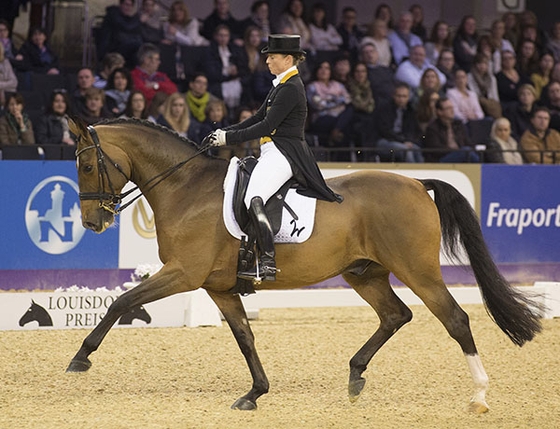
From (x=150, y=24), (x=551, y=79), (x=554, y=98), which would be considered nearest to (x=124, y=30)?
(x=150, y=24)

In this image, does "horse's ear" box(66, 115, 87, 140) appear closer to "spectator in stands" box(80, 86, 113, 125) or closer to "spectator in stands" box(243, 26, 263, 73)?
"spectator in stands" box(80, 86, 113, 125)

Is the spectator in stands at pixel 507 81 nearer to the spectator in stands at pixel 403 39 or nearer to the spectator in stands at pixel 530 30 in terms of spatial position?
the spectator in stands at pixel 530 30

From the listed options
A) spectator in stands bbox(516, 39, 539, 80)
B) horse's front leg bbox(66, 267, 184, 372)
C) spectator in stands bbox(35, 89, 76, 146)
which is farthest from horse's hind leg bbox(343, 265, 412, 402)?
spectator in stands bbox(516, 39, 539, 80)

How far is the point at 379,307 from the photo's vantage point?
278 inches

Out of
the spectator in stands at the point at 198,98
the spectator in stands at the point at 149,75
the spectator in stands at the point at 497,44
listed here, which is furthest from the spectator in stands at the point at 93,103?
the spectator in stands at the point at 497,44

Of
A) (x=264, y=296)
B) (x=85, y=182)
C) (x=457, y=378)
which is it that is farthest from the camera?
(x=264, y=296)

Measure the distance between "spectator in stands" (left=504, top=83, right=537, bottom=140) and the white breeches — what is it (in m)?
9.19

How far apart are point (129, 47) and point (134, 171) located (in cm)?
727

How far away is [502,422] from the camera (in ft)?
20.1

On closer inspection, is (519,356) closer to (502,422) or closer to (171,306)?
(502,422)

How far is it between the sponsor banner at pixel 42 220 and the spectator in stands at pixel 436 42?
275 inches

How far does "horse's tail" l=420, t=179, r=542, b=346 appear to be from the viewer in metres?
6.88

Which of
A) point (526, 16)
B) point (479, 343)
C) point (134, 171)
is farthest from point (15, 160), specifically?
point (526, 16)

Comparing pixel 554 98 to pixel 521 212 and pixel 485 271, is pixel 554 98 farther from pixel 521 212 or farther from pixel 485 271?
pixel 485 271
